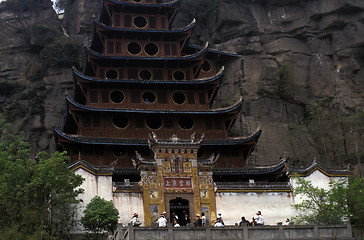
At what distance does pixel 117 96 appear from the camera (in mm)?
43594

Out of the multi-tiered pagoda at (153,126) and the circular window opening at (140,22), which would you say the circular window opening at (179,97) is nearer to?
the multi-tiered pagoda at (153,126)

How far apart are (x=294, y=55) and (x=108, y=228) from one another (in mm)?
35749

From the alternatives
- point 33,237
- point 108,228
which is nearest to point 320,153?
point 108,228

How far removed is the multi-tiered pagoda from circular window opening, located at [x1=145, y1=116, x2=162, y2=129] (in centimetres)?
7

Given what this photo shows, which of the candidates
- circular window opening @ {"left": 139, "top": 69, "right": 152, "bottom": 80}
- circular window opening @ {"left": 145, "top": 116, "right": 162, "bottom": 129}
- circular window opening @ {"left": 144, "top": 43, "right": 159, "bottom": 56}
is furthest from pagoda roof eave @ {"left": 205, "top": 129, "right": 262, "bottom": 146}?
circular window opening @ {"left": 144, "top": 43, "right": 159, "bottom": 56}

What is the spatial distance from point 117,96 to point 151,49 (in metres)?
5.36

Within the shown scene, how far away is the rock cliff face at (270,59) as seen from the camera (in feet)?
191

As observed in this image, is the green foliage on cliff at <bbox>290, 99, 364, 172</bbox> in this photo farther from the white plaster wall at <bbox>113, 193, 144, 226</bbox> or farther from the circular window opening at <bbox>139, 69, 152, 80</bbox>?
the white plaster wall at <bbox>113, 193, 144, 226</bbox>

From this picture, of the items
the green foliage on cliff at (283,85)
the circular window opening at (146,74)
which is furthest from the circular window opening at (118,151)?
the green foliage on cliff at (283,85)

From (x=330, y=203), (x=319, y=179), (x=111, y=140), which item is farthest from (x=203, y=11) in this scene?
(x=330, y=203)

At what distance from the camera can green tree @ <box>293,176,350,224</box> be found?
32.4 meters

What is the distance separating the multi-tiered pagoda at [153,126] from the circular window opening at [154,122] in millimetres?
72

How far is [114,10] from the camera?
4712 centimetres

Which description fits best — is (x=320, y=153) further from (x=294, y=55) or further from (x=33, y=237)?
(x=33, y=237)
